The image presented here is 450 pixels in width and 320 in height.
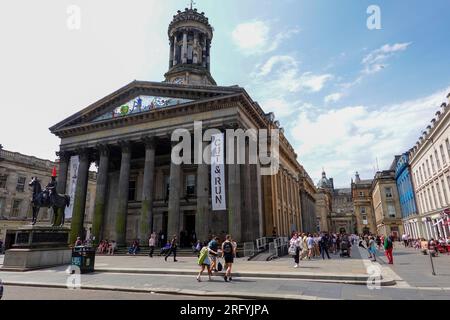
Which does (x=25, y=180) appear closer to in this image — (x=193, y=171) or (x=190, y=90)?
(x=193, y=171)

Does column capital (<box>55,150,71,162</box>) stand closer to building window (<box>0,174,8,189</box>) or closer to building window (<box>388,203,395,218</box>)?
building window (<box>0,174,8,189</box>)

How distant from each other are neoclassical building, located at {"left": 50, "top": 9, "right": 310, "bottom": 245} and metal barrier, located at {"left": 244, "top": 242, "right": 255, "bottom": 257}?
712 millimetres

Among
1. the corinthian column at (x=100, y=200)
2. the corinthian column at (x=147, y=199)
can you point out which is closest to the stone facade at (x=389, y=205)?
the corinthian column at (x=147, y=199)

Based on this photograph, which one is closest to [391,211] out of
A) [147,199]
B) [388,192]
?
[388,192]

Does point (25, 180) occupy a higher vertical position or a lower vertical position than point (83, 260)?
higher

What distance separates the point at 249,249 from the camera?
2044cm

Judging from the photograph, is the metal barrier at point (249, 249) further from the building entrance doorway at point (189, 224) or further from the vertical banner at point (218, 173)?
the building entrance doorway at point (189, 224)

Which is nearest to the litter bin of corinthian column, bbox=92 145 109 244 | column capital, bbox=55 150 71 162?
corinthian column, bbox=92 145 109 244

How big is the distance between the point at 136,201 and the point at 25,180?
2113 centimetres

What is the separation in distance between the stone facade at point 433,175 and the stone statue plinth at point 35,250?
26.3 meters

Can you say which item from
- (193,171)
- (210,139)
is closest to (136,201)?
(193,171)

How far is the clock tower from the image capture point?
37906mm

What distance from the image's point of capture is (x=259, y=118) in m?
28.6

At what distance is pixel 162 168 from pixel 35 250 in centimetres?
1703
